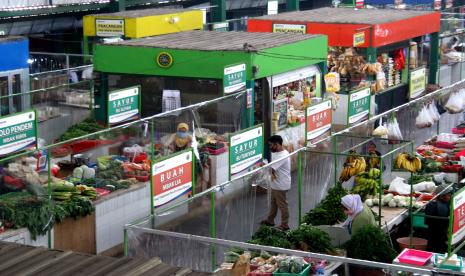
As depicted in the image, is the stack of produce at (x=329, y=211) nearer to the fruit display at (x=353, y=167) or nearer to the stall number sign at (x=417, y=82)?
the fruit display at (x=353, y=167)

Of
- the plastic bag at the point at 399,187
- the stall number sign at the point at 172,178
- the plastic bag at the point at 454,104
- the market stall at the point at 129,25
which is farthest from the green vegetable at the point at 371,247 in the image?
the market stall at the point at 129,25

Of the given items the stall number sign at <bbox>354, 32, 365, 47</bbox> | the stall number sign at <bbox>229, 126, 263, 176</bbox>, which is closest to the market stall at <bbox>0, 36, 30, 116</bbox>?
the stall number sign at <bbox>229, 126, 263, 176</bbox>

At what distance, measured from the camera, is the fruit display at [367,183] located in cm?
1535

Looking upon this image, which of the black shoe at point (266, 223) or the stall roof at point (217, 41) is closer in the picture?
the black shoe at point (266, 223)

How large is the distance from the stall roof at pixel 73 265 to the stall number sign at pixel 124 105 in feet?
35.2

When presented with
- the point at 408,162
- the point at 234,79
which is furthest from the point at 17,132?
the point at 408,162

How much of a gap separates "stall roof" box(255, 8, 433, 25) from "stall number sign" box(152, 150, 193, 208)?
12.8 meters

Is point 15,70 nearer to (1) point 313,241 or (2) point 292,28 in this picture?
(2) point 292,28

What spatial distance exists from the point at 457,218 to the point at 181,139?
711 cm

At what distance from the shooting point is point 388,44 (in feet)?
92.4

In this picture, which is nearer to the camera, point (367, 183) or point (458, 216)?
point (458, 216)

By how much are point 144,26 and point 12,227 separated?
14.3 m

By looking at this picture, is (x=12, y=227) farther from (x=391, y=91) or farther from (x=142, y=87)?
(x=391, y=91)

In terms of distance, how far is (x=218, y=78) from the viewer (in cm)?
2053
